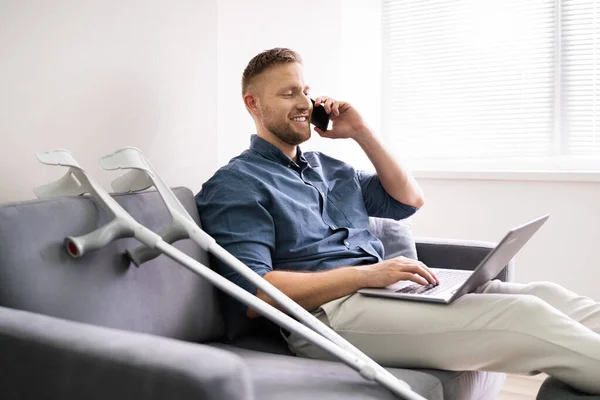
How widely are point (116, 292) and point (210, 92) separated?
1.16 metres

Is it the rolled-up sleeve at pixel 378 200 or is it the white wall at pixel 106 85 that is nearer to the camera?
the white wall at pixel 106 85

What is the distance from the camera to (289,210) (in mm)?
2090

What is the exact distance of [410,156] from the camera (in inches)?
155

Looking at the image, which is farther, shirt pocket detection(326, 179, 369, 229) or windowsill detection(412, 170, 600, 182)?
windowsill detection(412, 170, 600, 182)

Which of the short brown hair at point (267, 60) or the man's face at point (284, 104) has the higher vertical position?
the short brown hair at point (267, 60)

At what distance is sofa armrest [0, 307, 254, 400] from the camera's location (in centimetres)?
104

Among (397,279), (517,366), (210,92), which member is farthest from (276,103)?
(517,366)

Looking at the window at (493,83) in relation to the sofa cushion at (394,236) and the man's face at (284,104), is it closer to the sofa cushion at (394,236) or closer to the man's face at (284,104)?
the sofa cushion at (394,236)

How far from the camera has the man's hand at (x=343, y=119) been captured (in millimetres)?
2418

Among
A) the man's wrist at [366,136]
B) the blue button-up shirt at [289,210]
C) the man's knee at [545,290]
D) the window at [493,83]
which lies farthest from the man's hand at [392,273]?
the window at [493,83]

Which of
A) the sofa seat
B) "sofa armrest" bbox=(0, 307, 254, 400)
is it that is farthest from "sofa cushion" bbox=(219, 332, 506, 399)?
"sofa armrest" bbox=(0, 307, 254, 400)

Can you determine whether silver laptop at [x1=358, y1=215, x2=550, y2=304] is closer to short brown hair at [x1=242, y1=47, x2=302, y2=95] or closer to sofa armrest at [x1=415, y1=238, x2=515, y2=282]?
sofa armrest at [x1=415, y1=238, x2=515, y2=282]

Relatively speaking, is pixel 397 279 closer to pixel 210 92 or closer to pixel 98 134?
pixel 98 134

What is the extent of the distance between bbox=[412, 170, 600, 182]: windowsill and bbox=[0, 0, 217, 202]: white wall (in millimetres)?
1392
